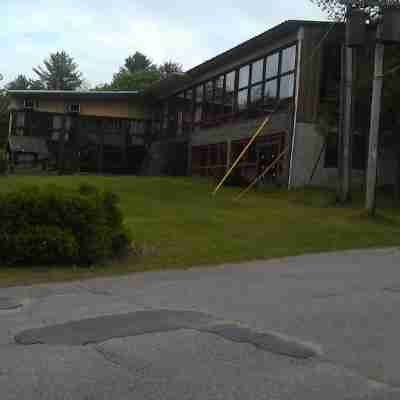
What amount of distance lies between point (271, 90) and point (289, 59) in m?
1.63

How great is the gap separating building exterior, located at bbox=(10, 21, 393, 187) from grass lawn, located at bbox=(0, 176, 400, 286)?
8.71 feet

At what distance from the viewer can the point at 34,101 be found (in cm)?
4059

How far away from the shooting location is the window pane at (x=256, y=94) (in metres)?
28.2

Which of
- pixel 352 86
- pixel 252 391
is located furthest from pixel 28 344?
pixel 352 86

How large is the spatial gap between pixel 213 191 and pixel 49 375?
66.4 feet

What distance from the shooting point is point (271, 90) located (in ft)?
89.5

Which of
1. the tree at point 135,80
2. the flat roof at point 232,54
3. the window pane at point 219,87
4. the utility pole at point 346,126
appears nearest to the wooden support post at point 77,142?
the flat roof at point 232,54

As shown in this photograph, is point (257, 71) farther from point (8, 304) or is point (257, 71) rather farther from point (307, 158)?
point (8, 304)

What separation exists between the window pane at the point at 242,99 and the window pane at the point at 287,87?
3.28m

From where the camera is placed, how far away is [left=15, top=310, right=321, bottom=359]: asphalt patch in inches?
249

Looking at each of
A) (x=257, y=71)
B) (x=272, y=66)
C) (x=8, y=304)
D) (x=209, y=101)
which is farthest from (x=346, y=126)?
(x=8, y=304)

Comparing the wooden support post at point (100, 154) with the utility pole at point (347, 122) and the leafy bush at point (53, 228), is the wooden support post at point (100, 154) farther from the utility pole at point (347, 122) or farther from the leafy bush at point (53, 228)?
the leafy bush at point (53, 228)

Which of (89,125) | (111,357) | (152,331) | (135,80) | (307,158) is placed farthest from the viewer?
(135,80)

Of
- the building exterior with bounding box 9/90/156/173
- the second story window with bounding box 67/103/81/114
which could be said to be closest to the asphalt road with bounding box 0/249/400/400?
the building exterior with bounding box 9/90/156/173
